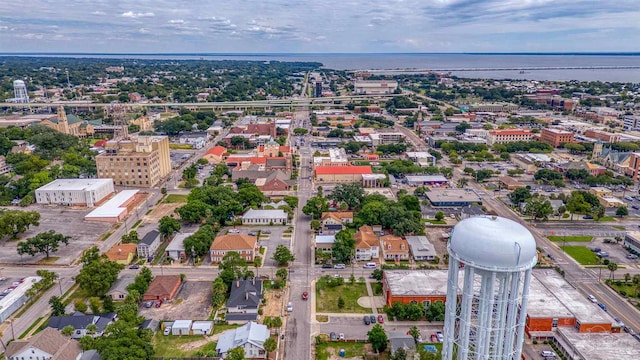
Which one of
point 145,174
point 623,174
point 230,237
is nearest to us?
point 230,237

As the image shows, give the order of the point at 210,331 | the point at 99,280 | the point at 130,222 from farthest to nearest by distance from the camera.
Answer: the point at 130,222 < the point at 99,280 < the point at 210,331

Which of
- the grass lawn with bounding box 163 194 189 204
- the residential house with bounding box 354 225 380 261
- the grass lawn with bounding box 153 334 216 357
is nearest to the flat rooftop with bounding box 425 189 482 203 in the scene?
the residential house with bounding box 354 225 380 261

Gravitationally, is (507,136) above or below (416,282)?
above

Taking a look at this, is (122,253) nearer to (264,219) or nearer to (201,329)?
(201,329)

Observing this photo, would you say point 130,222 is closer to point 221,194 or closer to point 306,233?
point 221,194

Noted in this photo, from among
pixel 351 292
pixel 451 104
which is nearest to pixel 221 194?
pixel 351 292

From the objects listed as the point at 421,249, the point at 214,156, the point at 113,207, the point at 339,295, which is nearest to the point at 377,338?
the point at 339,295

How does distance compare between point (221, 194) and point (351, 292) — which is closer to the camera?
point (351, 292)

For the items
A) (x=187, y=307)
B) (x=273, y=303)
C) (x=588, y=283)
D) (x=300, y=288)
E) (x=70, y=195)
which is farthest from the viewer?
(x=70, y=195)
